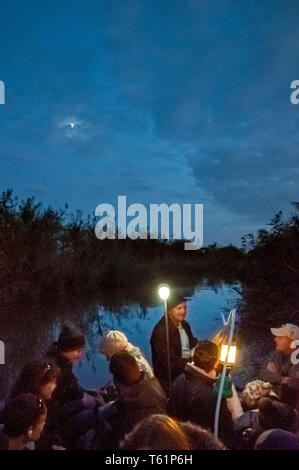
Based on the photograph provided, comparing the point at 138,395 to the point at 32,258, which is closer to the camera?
the point at 138,395

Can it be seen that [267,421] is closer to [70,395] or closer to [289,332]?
[289,332]

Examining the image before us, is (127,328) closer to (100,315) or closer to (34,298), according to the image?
(100,315)

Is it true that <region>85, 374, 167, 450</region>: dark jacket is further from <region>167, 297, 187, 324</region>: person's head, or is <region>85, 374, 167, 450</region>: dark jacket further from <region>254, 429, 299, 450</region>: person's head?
<region>167, 297, 187, 324</region>: person's head

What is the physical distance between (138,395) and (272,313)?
8804 millimetres

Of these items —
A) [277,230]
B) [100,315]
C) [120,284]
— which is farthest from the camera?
[120,284]

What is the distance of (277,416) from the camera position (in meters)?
3.22

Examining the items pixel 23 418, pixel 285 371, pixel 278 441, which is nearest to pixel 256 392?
pixel 285 371

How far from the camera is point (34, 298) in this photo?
16984 millimetres

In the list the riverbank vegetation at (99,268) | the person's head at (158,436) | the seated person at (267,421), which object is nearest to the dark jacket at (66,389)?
the seated person at (267,421)

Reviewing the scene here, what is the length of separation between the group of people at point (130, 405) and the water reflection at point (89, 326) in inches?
105

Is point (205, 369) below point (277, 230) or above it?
below

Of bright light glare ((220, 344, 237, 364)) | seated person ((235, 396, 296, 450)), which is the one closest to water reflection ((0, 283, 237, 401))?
bright light glare ((220, 344, 237, 364))

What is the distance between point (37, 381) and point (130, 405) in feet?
2.12
